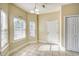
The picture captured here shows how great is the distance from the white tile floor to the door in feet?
0.38

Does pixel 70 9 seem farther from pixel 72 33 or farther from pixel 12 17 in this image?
pixel 12 17

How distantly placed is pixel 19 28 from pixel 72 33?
34.2 inches

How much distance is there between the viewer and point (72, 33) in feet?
6.48

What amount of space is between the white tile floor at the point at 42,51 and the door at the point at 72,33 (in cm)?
12

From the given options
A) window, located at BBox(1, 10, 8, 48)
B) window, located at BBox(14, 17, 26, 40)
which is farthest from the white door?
window, located at BBox(1, 10, 8, 48)

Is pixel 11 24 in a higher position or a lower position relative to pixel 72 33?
higher

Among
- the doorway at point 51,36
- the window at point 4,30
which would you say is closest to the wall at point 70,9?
the doorway at point 51,36

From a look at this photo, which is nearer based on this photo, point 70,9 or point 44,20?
point 70,9

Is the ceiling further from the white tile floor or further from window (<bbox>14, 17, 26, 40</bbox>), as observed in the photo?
the white tile floor

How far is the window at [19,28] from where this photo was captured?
1987 mm

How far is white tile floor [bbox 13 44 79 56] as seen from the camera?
1949 millimetres

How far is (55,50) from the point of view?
6.52ft

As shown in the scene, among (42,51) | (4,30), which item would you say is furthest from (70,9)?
(4,30)

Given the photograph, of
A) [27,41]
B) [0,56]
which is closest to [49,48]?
[27,41]
